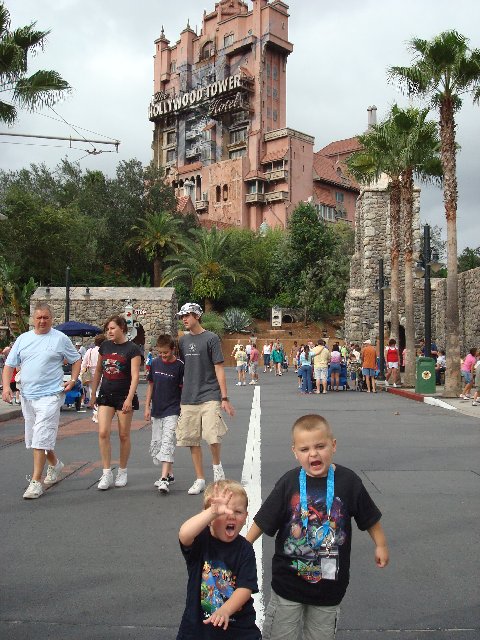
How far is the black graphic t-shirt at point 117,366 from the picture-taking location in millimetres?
7535

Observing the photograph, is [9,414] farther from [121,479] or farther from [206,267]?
[206,267]

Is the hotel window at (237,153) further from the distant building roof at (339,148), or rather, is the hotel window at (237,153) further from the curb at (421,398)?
the curb at (421,398)

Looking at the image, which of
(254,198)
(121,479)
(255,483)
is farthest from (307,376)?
(254,198)

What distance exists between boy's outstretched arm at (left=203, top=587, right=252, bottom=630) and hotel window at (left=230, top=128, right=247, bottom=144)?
74299 millimetres

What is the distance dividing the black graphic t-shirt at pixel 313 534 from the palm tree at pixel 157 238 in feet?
177

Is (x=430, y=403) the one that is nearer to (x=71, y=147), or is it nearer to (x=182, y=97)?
(x=71, y=147)

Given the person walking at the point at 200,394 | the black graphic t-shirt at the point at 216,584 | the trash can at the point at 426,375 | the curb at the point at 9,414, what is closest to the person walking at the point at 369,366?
the trash can at the point at 426,375

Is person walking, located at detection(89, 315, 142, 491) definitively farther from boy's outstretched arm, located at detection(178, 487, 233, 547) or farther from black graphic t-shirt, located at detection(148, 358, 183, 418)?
boy's outstretched arm, located at detection(178, 487, 233, 547)

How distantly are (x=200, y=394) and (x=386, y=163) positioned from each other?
832 inches

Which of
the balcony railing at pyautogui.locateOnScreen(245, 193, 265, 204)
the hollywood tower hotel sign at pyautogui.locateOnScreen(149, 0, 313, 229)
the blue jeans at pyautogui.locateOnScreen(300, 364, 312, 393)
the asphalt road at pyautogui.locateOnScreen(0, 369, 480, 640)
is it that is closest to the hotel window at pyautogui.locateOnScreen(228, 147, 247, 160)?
the hollywood tower hotel sign at pyautogui.locateOnScreen(149, 0, 313, 229)

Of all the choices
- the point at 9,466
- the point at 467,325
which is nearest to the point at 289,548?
the point at 9,466

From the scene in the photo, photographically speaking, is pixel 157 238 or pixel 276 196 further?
pixel 276 196

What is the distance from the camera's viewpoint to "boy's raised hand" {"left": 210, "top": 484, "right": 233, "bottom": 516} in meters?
2.68

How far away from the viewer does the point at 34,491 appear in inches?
277
